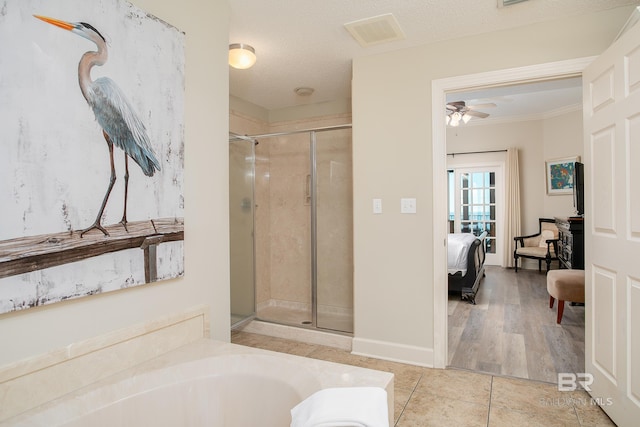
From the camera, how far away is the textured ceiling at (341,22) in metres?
2.13

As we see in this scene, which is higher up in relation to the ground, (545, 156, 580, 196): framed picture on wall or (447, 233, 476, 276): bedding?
(545, 156, 580, 196): framed picture on wall

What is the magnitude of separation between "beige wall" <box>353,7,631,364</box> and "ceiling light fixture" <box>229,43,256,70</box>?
833mm

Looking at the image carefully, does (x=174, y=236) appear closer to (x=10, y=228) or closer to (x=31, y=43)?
(x=10, y=228)

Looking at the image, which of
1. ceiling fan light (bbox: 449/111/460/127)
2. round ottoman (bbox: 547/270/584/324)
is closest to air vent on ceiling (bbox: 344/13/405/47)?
ceiling fan light (bbox: 449/111/460/127)

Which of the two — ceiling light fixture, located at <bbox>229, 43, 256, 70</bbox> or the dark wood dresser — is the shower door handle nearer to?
ceiling light fixture, located at <bbox>229, 43, 256, 70</bbox>

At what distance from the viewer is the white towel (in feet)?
3.27

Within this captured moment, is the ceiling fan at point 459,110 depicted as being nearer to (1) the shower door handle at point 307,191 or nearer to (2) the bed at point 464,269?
(2) the bed at point 464,269

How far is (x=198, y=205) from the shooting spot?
1818 mm

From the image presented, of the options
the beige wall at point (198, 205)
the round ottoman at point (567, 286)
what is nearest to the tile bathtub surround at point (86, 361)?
the beige wall at point (198, 205)

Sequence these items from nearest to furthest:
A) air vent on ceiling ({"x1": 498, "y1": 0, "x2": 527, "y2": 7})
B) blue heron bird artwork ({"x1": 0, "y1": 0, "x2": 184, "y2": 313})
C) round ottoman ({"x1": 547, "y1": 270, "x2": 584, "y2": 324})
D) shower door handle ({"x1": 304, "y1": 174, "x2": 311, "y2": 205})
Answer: blue heron bird artwork ({"x1": 0, "y1": 0, "x2": 184, "y2": 313})
air vent on ceiling ({"x1": 498, "y1": 0, "x2": 527, "y2": 7})
round ottoman ({"x1": 547, "y1": 270, "x2": 584, "y2": 324})
shower door handle ({"x1": 304, "y1": 174, "x2": 311, "y2": 205})

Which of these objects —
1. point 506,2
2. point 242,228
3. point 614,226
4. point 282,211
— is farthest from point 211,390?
point 282,211

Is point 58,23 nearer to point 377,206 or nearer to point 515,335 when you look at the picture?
point 377,206

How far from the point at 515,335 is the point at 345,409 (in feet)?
9.38

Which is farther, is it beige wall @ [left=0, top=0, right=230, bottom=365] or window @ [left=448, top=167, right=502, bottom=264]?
window @ [left=448, top=167, right=502, bottom=264]
